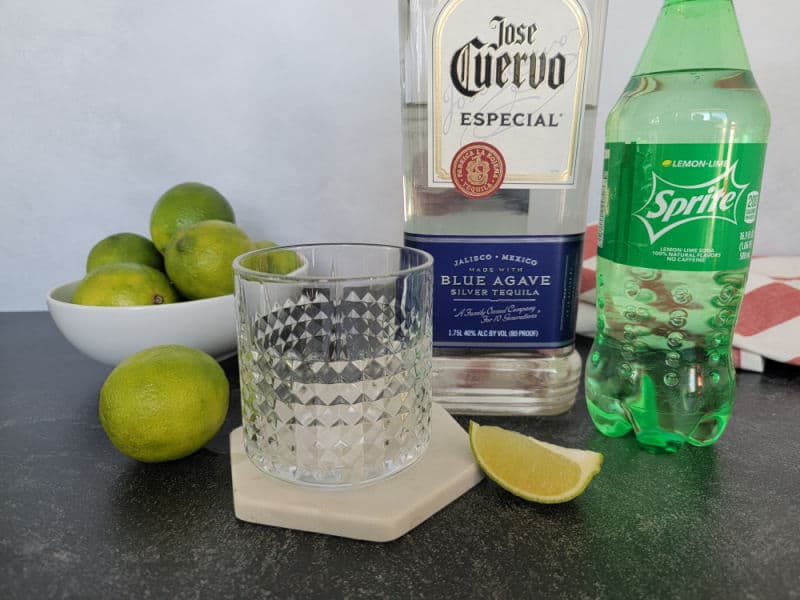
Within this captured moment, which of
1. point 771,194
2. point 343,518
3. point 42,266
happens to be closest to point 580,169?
point 343,518

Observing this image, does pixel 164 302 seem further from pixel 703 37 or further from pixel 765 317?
pixel 765 317

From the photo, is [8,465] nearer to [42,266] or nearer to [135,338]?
[135,338]

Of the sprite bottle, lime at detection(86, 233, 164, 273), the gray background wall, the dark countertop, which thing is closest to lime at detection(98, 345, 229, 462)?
the dark countertop

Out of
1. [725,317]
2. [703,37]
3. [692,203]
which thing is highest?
[703,37]

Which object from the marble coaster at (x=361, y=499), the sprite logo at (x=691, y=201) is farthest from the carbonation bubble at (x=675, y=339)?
the marble coaster at (x=361, y=499)

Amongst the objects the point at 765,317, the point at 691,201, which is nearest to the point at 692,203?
the point at 691,201

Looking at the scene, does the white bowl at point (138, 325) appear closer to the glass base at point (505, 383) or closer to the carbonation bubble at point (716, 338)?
the glass base at point (505, 383)
